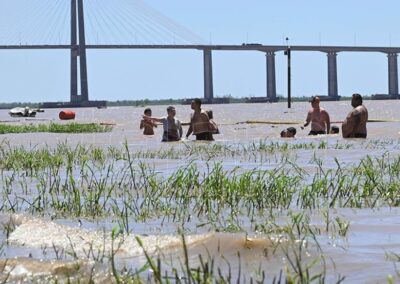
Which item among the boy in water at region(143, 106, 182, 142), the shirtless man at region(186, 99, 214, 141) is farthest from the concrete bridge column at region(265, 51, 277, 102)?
the shirtless man at region(186, 99, 214, 141)

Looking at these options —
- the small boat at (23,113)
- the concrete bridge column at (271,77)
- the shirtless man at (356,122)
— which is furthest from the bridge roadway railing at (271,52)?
the shirtless man at (356,122)

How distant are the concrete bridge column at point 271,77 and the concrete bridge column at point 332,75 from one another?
19.1 ft

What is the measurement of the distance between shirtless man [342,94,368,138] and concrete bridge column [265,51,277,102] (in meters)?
81.7

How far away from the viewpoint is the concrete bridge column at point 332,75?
97.4 metres

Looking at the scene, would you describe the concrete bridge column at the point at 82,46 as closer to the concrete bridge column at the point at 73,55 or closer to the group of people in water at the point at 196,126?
the concrete bridge column at the point at 73,55

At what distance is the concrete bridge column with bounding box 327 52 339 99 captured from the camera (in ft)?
320

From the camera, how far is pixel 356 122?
1588 centimetres

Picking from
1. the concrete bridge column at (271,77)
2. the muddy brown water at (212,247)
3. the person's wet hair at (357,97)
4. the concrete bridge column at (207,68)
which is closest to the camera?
the muddy brown water at (212,247)

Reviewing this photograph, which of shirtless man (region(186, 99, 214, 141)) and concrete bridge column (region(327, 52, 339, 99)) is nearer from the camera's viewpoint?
shirtless man (region(186, 99, 214, 141))

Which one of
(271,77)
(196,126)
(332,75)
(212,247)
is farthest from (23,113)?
(212,247)

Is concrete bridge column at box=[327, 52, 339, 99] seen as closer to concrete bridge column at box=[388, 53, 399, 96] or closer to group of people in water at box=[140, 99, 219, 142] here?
concrete bridge column at box=[388, 53, 399, 96]

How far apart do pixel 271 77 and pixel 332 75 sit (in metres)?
6.38

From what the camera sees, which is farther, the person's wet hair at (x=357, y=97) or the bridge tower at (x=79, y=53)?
the bridge tower at (x=79, y=53)

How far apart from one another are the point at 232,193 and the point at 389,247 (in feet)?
6.39
